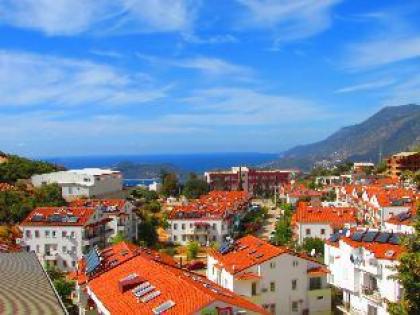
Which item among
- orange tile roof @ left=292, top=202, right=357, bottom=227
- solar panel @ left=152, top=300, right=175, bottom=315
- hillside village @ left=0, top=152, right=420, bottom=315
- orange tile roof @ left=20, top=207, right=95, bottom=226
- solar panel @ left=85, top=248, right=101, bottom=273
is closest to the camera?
solar panel @ left=152, top=300, right=175, bottom=315

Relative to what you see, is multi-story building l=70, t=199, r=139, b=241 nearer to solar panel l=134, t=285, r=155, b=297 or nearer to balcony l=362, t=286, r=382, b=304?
balcony l=362, t=286, r=382, b=304

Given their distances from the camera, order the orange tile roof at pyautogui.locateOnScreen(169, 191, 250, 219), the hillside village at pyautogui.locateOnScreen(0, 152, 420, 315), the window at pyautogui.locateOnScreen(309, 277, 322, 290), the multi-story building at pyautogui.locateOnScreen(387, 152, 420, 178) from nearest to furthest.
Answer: the hillside village at pyautogui.locateOnScreen(0, 152, 420, 315)
the window at pyautogui.locateOnScreen(309, 277, 322, 290)
the orange tile roof at pyautogui.locateOnScreen(169, 191, 250, 219)
the multi-story building at pyautogui.locateOnScreen(387, 152, 420, 178)

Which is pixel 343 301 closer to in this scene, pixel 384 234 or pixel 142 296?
pixel 384 234

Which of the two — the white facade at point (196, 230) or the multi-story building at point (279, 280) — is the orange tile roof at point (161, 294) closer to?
the multi-story building at point (279, 280)

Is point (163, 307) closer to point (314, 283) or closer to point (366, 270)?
point (314, 283)

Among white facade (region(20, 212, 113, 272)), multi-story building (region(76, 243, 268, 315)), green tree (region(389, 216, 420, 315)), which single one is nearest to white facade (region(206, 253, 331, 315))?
multi-story building (region(76, 243, 268, 315))

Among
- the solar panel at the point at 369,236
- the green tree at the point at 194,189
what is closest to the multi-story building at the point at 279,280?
the solar panel at the point at 369,236

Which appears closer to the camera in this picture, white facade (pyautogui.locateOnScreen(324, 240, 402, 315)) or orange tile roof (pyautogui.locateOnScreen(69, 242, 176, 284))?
orange tile roof (pyautogui.locateOnScreen(69, 242, 176, 284))
